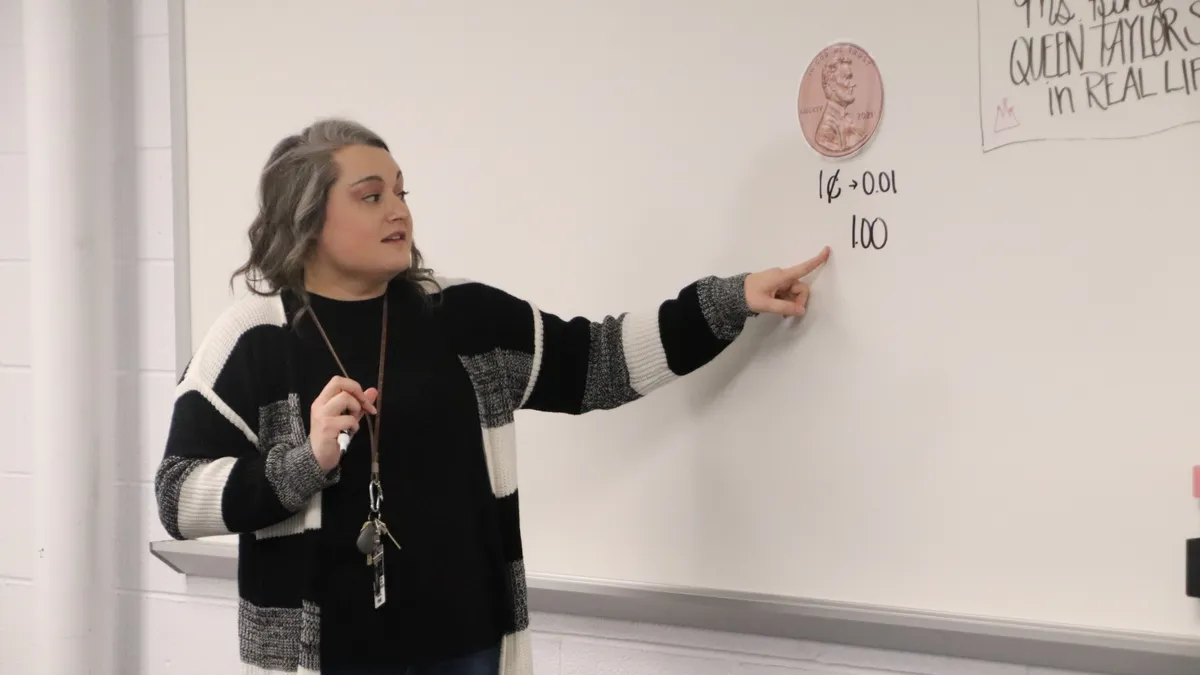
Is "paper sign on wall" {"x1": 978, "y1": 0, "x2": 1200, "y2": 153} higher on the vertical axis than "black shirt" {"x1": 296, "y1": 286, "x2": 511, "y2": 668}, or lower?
higher

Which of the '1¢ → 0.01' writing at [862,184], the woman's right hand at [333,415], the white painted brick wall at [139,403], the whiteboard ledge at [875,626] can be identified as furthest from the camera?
the white painted brick wall at [139,403]

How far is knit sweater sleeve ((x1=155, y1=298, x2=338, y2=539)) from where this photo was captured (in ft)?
3.94

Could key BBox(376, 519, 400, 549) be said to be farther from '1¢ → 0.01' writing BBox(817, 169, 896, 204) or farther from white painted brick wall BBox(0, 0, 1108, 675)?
white painted brick wall BBox(0, 0, 1108, 675)

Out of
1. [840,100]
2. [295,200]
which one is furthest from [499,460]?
[840,100]

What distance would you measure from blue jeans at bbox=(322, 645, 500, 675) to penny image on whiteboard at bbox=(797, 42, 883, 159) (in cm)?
75

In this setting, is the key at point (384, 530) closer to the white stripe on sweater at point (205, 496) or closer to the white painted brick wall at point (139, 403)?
the white stripe on sweater at point (205, 496)

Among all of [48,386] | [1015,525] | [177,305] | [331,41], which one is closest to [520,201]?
[331,41]

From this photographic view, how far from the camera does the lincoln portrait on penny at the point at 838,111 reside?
140 centimetres

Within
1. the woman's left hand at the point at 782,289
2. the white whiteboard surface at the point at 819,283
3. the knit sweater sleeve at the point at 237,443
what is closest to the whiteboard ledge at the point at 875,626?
the white whiteboard surface at the point at 819,283

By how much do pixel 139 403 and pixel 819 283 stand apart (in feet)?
4.10

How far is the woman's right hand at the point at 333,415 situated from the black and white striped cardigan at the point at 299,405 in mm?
19

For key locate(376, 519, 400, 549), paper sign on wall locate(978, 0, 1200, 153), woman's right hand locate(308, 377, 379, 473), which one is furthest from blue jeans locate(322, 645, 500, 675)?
paper sign on wall locate(978, 0, 1200, 153)

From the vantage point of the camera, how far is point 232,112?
184cm

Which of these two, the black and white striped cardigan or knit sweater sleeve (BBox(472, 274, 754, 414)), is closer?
the black and white striped cardigan
